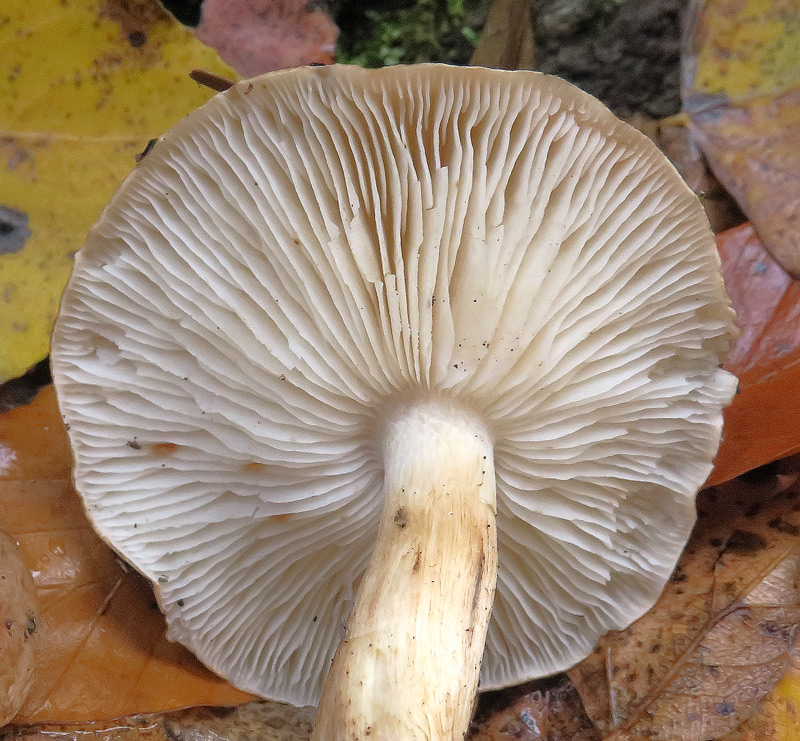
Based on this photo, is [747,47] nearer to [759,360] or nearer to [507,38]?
[507,38]

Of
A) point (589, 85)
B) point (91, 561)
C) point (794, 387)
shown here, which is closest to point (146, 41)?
point (589, 85)

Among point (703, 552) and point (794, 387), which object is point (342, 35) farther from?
point (703, 552)

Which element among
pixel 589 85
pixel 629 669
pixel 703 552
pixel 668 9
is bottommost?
pixel 629 669

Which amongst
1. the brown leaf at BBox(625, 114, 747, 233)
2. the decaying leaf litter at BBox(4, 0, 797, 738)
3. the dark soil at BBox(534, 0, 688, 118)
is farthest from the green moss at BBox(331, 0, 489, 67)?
the decaying leaf litter at BBox(4, 0, 797, 738)

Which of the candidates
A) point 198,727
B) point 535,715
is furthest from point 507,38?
point 198,727

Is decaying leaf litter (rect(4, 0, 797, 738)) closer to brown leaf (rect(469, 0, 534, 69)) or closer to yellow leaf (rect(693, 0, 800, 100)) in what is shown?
yellow leaf (rect(693, 0, 800, 100))

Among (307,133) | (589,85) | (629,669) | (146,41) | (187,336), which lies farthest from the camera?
(589,85)

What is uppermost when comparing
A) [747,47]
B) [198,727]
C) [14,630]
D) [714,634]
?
[747,47]
